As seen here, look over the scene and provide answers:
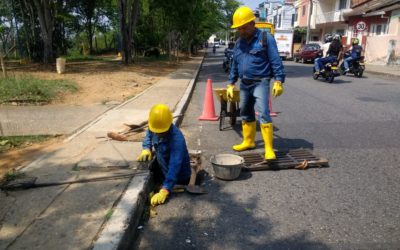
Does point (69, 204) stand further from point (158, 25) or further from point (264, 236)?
point (158, 25)

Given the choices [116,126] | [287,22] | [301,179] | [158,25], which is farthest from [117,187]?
[287,22]

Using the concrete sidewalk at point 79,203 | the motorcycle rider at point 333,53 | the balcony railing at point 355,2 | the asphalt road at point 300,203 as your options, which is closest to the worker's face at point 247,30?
the asphalt road at point 300,203

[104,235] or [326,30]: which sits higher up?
[326,30]

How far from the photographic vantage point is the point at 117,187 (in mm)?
3865

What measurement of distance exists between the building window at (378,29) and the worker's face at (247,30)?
26236mm

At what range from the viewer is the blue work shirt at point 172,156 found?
13.0ft

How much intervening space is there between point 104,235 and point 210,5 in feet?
141

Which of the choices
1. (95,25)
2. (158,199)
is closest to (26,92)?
(158,199)

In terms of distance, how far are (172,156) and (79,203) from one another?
3.52 ft

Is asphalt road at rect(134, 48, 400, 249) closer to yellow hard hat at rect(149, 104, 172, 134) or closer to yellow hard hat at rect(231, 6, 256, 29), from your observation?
yellow hard hat at rect(149, 104, 172, 134)

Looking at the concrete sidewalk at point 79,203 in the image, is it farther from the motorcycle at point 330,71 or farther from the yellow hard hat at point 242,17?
the motorcycle at point 330,71

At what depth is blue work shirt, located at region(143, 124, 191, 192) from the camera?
13.0ft

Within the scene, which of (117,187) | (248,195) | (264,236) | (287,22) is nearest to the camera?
(264,236)

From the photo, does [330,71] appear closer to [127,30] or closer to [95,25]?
[127,30]
